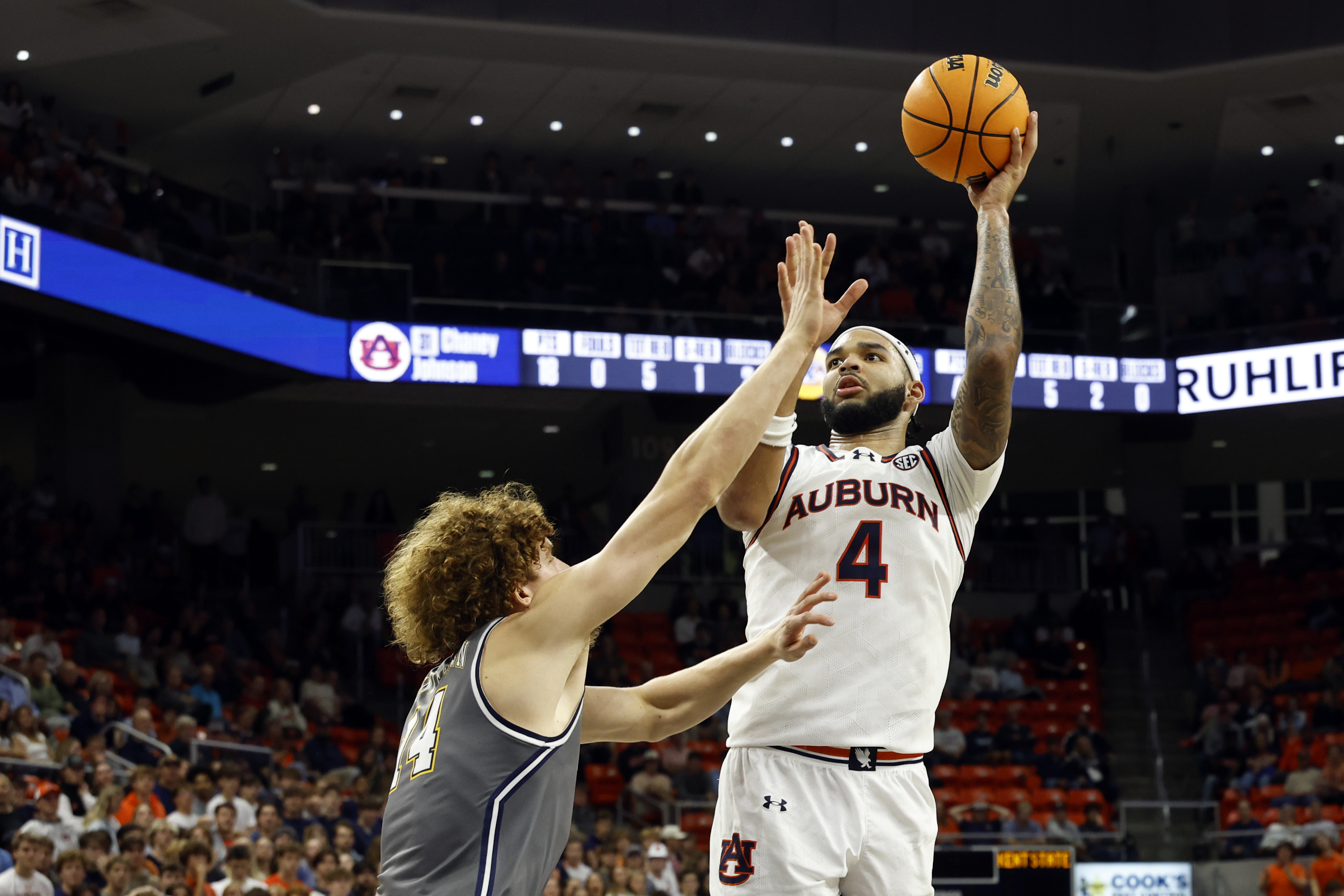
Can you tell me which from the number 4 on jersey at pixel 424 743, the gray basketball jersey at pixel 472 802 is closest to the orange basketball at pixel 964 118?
the gray basketball jersey at pixel 472 802

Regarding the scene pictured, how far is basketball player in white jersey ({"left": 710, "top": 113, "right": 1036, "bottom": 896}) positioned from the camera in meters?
4.29

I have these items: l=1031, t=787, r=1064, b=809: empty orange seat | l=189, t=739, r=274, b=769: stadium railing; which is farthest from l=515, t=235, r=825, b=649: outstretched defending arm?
l=1031, t=787, r=1064, b=809: empty orange seat

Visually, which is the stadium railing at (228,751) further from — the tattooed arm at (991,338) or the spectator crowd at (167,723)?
the tattooed arm at (991,338)

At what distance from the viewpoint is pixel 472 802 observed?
11.3 feet

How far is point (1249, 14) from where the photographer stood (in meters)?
21.2

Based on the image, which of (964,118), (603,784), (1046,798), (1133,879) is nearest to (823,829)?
(964,118)

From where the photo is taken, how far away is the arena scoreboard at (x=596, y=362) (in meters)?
19.2

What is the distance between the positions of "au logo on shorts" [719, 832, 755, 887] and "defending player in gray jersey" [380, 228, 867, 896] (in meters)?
0.60

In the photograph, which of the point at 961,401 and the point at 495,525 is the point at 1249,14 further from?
the point at 495,525

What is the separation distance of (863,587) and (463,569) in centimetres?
130

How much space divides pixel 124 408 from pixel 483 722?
21077 millimetres

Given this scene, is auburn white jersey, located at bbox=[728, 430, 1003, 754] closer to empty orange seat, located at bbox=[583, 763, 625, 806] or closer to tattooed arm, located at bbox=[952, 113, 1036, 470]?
tattooed arm, located at bbox=[952, 113, 1036, 470]

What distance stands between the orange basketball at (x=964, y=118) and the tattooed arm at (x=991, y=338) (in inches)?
3.5

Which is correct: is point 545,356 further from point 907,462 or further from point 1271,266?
point 907,462
